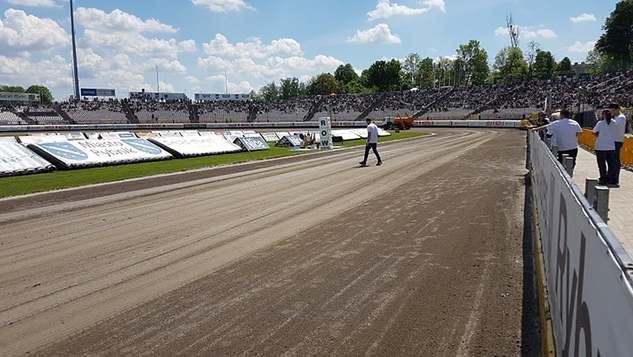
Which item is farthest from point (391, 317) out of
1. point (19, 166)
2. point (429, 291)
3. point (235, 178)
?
point (19, 166)

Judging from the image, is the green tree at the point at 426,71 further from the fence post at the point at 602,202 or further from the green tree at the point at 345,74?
the fence post at the point at 602,202

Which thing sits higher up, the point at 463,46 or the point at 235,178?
the point at 463,46

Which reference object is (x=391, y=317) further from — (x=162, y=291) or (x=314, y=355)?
(x=162, y=291)

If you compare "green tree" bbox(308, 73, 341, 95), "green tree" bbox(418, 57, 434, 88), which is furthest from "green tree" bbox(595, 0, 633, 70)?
"green tree" bbox(308, 73, 341, 95)

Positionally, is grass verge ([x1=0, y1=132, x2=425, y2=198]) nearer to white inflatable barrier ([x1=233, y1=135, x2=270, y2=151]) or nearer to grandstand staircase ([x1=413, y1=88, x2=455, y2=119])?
white inflatable barrier ([x1=233, y1=135, x2=270, y2=151])

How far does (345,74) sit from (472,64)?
49262 mm

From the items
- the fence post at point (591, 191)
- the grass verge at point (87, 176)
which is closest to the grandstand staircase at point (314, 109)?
the grass verge at point (87, 176)

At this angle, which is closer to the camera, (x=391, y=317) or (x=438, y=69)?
(x=391, y=317)

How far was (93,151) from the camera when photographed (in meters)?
20.6

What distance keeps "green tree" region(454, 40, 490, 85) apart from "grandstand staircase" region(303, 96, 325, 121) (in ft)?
189

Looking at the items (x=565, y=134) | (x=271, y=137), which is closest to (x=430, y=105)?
(x=271, y=137)

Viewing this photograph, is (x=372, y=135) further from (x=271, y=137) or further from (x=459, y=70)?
(x=459, y=70)

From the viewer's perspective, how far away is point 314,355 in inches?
159

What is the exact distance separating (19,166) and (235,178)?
8252 mm
